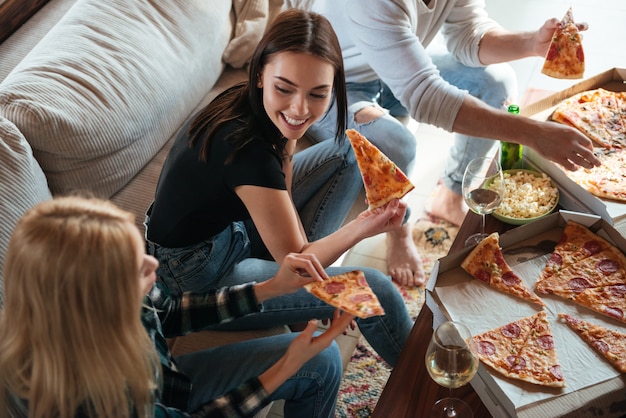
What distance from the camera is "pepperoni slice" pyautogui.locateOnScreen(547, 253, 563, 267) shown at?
1.75 m

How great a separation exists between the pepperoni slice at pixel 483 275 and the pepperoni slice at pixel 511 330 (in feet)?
0.47

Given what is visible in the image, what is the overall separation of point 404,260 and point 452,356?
1.35 meters

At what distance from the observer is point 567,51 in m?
2.38

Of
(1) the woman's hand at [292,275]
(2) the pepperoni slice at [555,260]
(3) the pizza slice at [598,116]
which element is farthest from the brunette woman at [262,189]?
(3) the pizza slice at [598,116]

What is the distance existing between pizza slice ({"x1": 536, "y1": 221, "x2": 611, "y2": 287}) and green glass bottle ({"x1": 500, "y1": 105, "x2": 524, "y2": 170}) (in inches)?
16.1

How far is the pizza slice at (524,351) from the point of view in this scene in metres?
1.46

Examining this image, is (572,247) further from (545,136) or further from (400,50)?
(400,50)

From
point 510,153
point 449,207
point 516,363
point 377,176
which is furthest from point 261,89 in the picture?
point 449,207

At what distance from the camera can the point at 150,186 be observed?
2.33 metres

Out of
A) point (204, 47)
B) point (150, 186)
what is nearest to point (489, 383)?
point (150, 186)

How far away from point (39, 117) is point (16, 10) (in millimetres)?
796

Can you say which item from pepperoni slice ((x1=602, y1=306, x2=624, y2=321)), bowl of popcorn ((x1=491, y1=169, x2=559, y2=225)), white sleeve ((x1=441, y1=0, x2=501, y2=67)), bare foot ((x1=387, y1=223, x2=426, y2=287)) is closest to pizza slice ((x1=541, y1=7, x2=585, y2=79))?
white sleeve ((x1=441, y1=0, x2=501, y2=67))

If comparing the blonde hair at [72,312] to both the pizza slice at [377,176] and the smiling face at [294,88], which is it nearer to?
the smiling face at [294,88]

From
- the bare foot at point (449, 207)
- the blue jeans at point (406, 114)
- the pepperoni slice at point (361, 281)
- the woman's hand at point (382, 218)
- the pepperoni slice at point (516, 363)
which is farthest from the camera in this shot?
the bare foot at point (449, 207)
